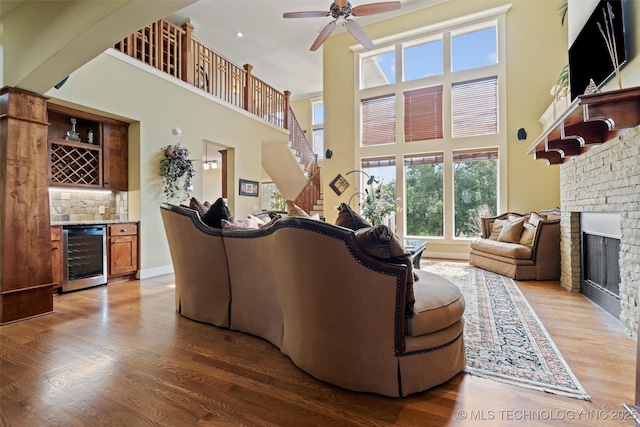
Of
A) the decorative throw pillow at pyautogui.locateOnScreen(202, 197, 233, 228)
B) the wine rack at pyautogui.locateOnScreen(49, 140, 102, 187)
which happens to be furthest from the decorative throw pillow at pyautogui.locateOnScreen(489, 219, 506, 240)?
the wine rack at pyautogui.locateOnScreen(49, 140, 102, 187)

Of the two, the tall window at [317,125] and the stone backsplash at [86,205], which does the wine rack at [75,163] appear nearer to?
the stone backsplash at [86,205]

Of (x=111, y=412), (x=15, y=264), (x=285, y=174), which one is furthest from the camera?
(x=285, y=174)

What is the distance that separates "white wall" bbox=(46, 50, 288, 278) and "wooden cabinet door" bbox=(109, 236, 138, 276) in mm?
109

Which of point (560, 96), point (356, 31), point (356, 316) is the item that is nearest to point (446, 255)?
point (560, 96)

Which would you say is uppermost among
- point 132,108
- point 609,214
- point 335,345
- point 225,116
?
point 225,116

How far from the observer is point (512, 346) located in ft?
7.30

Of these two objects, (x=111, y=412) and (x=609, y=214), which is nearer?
(x=111, y=412)

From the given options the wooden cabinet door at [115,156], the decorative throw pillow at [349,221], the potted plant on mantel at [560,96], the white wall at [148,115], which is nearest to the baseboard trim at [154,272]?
the white wall at [148,115]

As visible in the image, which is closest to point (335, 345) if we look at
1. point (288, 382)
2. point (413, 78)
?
point (288, 382)

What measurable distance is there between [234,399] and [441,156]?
5.97 meters

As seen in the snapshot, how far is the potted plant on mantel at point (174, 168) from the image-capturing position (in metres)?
4.95

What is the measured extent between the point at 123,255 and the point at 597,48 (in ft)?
19.9

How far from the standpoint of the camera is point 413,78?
21.5ft

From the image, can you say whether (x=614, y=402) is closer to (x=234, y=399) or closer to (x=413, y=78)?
(x=234, y=399)
